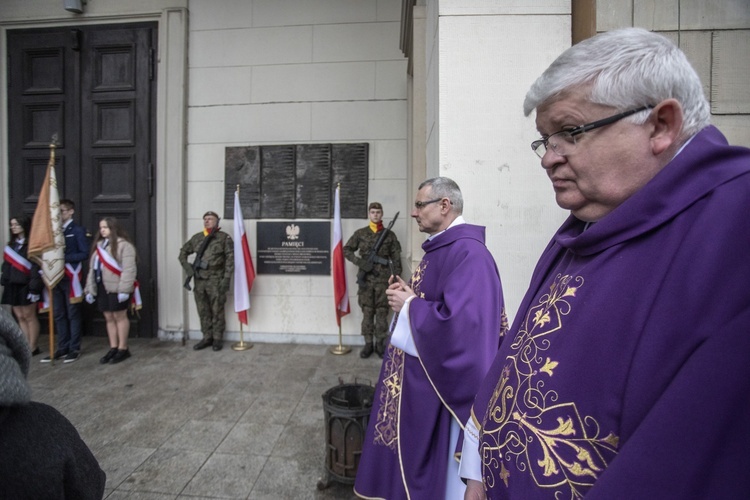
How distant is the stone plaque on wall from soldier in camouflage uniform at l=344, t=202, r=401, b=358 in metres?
0.40

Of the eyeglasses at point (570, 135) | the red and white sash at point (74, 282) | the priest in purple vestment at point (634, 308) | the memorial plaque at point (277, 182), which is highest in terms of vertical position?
the memorial plaque at point (277, 182)

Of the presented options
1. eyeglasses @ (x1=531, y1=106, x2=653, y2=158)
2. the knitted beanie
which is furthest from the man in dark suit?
eyeglasses @ (x1=531, y1=106, x2=653, y2=158)

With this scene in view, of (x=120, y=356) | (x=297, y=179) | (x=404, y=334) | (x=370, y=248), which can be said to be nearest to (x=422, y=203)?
(x=404, y=334)

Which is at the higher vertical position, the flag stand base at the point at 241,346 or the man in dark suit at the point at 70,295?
the man in dark suit at the point at 70,295

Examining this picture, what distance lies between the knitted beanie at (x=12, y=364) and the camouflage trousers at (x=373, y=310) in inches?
203

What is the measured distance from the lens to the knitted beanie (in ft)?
3.35

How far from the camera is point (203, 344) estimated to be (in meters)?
6.52

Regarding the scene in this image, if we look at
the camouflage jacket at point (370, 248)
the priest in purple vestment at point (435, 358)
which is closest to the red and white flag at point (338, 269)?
the camouflage jacket at point (370, 248)

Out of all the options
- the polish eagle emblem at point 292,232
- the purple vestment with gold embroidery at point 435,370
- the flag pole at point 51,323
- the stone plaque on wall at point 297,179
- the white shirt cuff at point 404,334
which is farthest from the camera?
the polish eagle emblem at point 292,232

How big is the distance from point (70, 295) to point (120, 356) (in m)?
1.02

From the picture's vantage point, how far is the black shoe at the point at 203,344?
6.46 meters

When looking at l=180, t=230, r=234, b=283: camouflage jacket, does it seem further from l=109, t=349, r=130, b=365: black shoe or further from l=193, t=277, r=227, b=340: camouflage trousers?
l=109, t=349, r=130, b=365: black shoe

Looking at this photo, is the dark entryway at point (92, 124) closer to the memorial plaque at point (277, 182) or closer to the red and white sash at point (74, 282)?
the red and white sash at point (74, 282)

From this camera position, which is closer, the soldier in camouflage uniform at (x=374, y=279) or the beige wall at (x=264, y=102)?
the soldier in camouflage uniform at (x=374, y=279)
